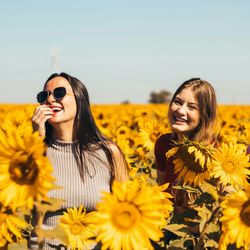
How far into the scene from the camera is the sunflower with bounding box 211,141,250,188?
9.09 ft

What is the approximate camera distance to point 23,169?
2.04 meters

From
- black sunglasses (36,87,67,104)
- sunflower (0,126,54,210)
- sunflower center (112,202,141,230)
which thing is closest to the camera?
sunflower (0,126,54,210)

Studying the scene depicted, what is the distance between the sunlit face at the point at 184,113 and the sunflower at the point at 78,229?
0.99m

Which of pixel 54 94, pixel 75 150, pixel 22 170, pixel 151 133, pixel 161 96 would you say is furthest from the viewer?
pixel 161 96

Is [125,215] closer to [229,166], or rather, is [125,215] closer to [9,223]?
[9,223]

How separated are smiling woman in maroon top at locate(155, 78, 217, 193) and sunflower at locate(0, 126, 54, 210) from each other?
1.70m

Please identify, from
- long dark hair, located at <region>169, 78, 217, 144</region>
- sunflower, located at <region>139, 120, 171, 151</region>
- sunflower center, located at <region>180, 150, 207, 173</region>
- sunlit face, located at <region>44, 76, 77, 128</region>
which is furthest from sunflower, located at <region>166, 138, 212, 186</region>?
sunflower, located at <region>139, 120, 171, 151</region>

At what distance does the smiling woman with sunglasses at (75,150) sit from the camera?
3.26 metres

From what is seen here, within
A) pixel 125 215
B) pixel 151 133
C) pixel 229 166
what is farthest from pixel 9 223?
pixel 151 133

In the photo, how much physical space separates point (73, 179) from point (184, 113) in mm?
779

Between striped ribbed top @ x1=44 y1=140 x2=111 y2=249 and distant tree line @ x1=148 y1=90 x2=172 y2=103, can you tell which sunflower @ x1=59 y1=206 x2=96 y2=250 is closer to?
striped ribbed top @ x1=44 y1=140 x2=111 y2=249

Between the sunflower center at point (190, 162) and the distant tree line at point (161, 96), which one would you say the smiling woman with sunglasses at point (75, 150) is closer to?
the sunflower center at point (190, 162)

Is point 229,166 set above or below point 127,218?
above

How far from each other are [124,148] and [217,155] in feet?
10.6
